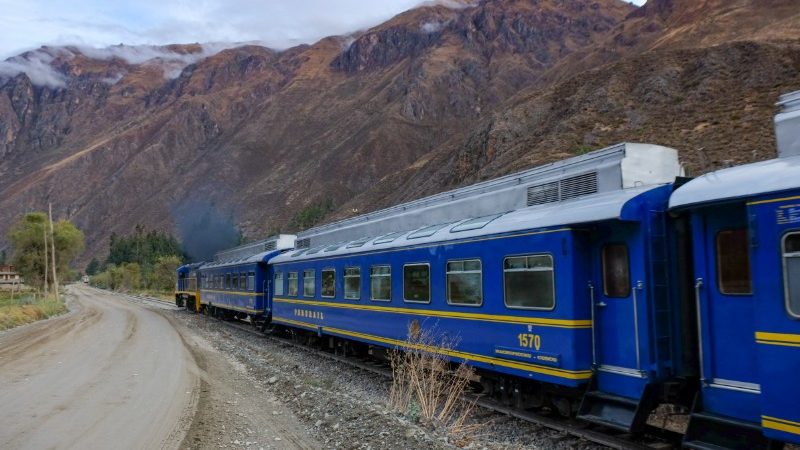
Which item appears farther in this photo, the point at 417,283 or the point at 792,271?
the point at 417,283

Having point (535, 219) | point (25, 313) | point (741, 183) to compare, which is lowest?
point (25, 313)

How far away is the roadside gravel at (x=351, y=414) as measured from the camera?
8.19 metres

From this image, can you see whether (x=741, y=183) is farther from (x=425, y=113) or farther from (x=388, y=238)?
(x=425, y=113)

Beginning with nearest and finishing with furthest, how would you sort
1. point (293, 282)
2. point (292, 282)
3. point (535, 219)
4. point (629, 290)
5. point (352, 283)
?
point (629, 290), point (535, 219), point (352, 283), point (293, 282), point (292, 282)

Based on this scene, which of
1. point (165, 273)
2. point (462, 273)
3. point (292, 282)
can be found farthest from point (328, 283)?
point (165, 273)

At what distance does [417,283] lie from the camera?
1216cm

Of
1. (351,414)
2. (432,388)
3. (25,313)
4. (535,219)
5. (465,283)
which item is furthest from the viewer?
(25,313)

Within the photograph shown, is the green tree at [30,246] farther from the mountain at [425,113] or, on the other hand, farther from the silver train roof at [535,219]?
the silver train roof at [535,219]

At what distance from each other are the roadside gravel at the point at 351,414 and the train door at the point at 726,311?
1.90 m

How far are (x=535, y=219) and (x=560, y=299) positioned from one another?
136 centimetres

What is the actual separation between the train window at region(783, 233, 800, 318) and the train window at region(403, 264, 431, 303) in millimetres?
6553

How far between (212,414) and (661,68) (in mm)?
49523

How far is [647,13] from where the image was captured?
95.4 meters

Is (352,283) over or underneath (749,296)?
over
